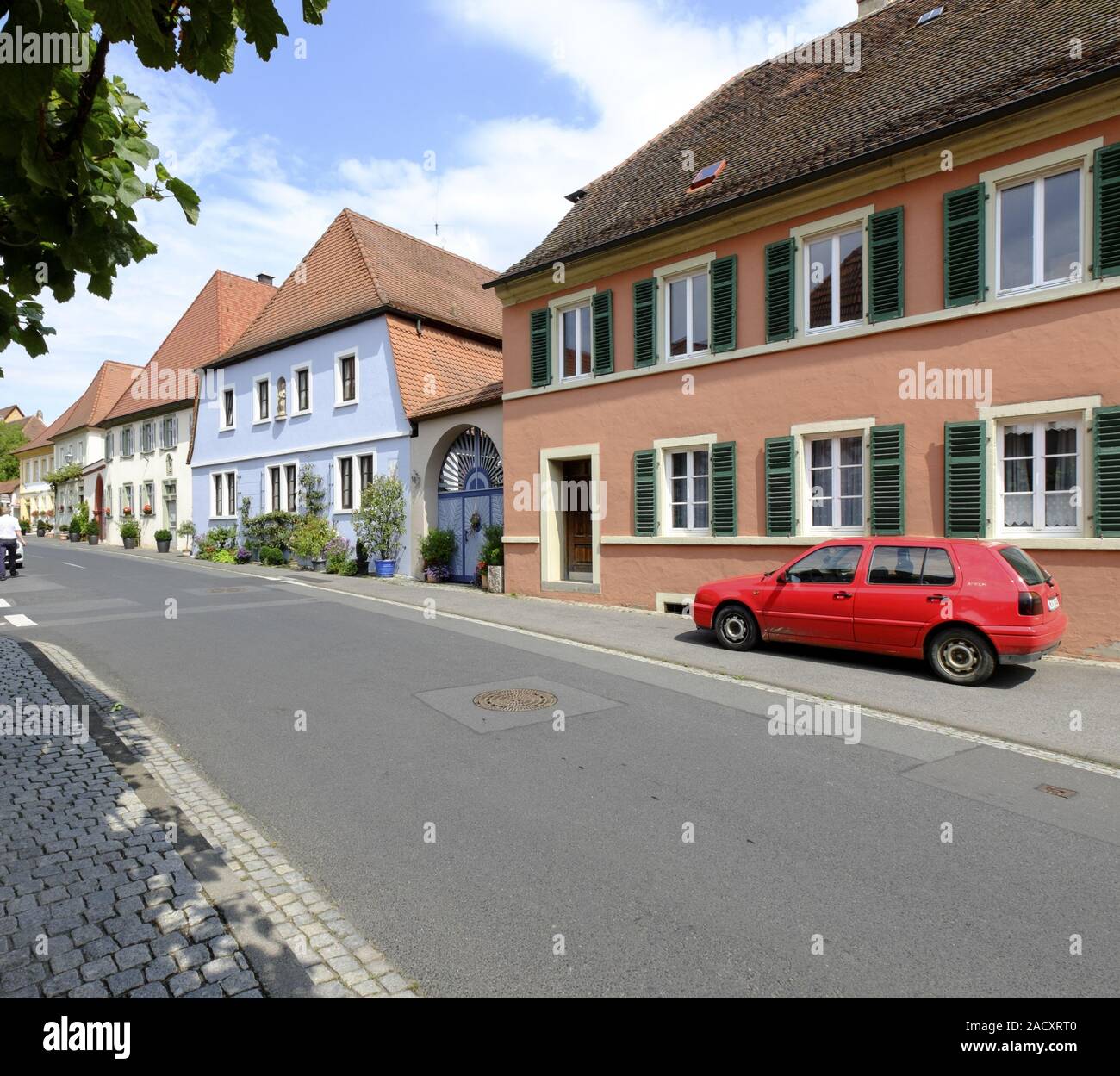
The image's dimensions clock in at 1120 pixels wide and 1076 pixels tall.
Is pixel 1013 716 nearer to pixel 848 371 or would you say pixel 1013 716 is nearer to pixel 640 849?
pixel 640 849

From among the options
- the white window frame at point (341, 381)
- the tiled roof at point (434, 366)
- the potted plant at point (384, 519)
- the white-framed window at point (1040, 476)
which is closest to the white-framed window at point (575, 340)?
the tiled roof at point (434, 366)

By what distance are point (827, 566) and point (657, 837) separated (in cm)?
568

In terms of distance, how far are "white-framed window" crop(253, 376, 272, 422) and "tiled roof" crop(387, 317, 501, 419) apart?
7.04 metres

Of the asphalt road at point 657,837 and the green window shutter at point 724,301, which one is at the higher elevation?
the green window shutter at point 724,301

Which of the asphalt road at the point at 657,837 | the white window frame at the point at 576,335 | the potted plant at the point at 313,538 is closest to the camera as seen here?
the asphalt road at the point at 657,837

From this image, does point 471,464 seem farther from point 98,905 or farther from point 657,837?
point 98,905

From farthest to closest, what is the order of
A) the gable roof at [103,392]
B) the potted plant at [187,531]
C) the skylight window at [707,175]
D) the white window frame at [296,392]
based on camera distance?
the gable roof at [103,392], the potted plant at [187,531], the white window frame at [296,392], the skylight window at [707,175]

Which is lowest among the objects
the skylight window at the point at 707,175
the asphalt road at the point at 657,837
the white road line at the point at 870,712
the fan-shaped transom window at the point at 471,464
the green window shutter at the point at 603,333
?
the white road line at the point at 870,712

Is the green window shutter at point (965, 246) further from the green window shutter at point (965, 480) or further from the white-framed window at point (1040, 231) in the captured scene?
the green window shutter at point (965, 480)

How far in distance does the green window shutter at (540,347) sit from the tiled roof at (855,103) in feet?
3.25

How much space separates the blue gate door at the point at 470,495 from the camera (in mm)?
18656

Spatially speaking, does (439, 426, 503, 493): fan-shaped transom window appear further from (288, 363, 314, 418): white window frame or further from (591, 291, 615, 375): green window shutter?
(288, 363, 314, 418): white window frame

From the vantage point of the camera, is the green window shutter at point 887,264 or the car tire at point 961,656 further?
the green window shutter at point 887,264
